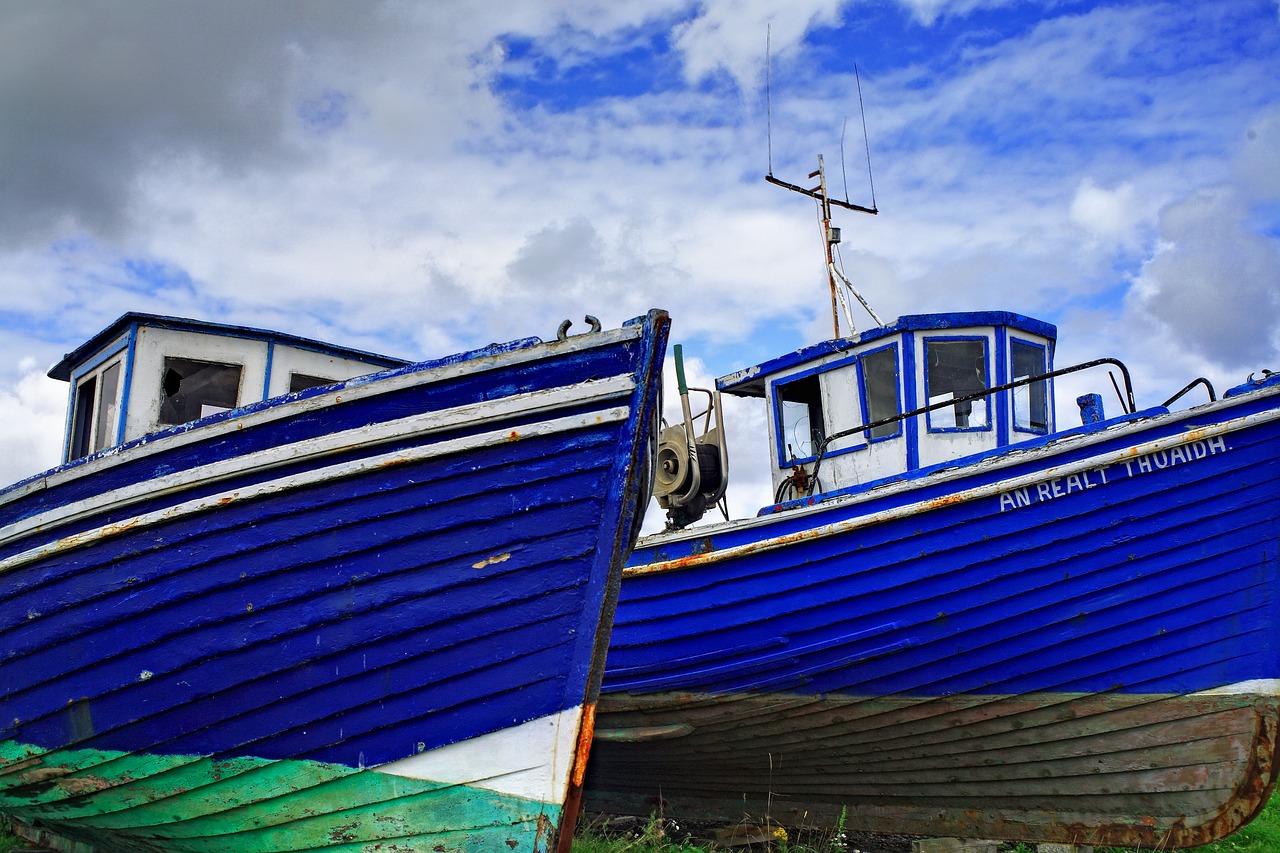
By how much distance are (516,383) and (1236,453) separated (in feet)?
14.2

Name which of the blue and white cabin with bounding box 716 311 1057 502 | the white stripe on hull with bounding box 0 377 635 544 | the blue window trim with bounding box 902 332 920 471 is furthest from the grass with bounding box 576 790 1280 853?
the white stripe on hull with bounding box 0 377 635 544

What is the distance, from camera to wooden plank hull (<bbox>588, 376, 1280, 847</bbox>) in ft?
19.0

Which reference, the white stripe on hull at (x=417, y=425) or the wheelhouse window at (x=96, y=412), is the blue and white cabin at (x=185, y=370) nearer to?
the wheelhouse window at (x=96, y=412)

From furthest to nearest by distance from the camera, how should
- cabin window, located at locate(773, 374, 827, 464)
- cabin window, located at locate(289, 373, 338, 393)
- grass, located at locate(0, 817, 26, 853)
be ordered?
cabin window, located at locate(773, 374, 827, 464) → grass, located at locate(0, 817, 26, 853) → cabin window, located at locate(289, 373, 338, 393)

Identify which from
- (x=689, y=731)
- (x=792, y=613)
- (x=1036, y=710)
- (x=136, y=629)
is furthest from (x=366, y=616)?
(x=1036, y=710)

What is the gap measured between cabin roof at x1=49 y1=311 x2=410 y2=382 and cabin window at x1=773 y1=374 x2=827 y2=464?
12.3 ft

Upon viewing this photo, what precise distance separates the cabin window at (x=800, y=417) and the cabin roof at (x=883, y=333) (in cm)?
19

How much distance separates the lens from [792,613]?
21.4 feet

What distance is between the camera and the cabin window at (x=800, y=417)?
8477 millimetres

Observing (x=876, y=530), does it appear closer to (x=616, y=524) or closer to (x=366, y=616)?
(x=616, y=524)

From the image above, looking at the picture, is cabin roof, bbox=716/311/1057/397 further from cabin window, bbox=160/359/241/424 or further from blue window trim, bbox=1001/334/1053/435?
cabin window, bbox=160/359/241/424

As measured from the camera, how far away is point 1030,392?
7977 mm

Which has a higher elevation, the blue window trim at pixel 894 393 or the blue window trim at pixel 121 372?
the blue window trim at pixel 894 393

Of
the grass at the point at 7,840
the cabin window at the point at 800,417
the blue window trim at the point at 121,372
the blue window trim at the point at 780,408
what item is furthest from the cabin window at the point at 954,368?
the grass at the point at 7,840
